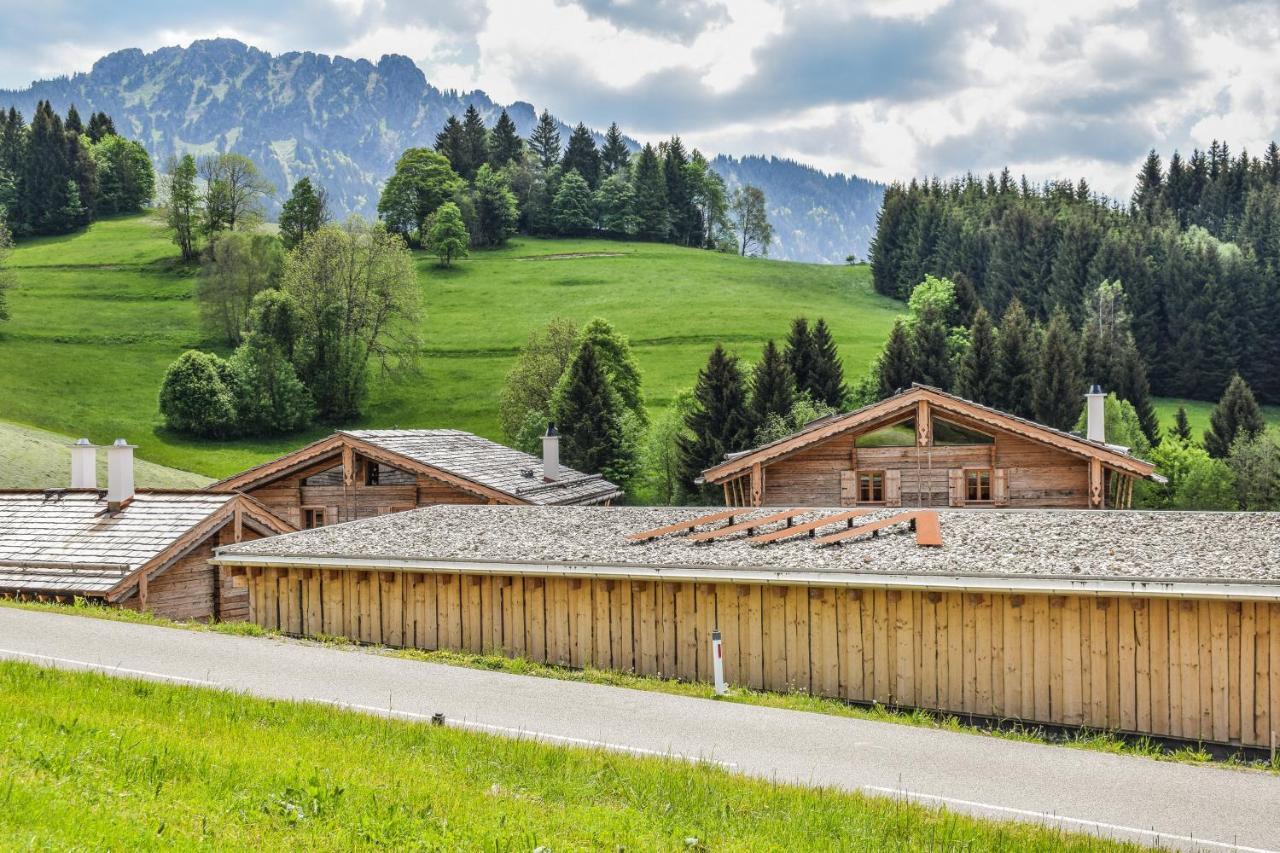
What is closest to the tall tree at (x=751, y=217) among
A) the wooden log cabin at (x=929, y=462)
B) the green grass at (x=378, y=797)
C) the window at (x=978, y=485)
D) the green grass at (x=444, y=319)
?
the green grass at (x=444, y=319)

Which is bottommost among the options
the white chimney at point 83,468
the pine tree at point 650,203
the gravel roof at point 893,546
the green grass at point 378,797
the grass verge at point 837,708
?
the grass verge at point 837,708

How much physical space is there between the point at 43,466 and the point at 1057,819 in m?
51.0

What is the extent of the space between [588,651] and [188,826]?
1082cm

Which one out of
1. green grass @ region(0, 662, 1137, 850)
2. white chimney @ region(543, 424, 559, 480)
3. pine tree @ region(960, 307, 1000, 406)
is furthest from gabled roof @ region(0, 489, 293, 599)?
pine tree @ region(960, 307, 1000, 406)

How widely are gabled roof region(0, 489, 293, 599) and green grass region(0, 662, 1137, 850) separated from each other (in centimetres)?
1463

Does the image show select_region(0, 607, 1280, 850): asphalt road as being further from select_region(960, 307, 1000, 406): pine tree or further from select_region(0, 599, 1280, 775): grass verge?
select_region(960, 307, 1000, 406): pine tree

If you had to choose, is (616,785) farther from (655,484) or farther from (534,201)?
(534,201)

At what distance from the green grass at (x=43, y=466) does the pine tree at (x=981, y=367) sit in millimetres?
47156

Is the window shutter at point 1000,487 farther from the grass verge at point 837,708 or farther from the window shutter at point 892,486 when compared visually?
the grass verge at point 837,708

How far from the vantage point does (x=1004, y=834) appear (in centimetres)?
881

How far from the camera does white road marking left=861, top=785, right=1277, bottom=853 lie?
9250 millimetres

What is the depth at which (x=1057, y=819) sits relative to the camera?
9.66m

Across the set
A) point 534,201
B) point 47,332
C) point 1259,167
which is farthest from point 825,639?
point 1259,167

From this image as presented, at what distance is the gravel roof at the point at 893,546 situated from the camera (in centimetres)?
1549
